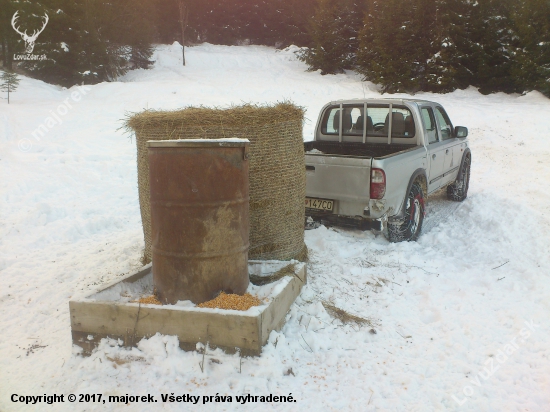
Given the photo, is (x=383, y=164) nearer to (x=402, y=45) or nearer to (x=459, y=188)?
(x=459, y=188)

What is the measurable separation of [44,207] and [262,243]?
14.1 ft

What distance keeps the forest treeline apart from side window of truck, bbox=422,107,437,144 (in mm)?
14658

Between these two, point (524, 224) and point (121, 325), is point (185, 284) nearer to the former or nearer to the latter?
point (121, 325)

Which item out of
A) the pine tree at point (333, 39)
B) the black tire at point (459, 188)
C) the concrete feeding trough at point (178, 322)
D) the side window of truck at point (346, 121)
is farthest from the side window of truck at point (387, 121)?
the pine tree at point (333, 39)

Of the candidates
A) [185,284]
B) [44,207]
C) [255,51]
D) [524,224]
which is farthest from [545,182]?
[255,51]

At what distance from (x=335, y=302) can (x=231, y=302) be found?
120cm

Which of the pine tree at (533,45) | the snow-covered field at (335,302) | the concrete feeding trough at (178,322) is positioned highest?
the pine tree at (533,45)

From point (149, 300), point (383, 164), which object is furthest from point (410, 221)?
point (149, 300)

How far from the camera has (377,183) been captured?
5.28 metres

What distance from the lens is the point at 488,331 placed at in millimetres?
3848

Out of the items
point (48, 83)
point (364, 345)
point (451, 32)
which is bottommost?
point (364, 345)

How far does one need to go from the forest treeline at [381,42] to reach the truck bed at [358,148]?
15456 mm

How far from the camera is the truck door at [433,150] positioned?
668 centimetres

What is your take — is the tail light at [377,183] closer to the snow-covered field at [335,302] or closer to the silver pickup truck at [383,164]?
the silver pickup truck at [383,164]
